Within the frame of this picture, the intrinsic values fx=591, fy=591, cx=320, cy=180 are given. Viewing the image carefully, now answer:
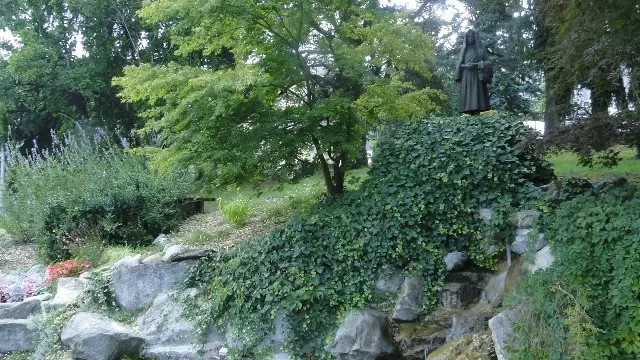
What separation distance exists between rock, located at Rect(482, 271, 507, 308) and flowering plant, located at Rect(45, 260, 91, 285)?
6.07m

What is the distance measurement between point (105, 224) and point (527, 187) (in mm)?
6578

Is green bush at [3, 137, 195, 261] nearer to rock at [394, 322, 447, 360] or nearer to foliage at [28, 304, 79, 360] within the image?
foliage at [28, 304, 79, 360]

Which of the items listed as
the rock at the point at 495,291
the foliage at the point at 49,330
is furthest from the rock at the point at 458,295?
the foliage at the point at 49,330

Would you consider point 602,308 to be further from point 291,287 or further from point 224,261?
point 224,261

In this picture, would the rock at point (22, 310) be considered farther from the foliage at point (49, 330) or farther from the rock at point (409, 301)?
the rock at point (409, 301)

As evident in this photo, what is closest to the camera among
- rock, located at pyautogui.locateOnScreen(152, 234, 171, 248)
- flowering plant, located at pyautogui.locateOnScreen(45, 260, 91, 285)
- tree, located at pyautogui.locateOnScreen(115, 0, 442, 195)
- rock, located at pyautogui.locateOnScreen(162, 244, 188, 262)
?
tree, located at pyautogui.locateOnScreen(115, 0, 442, 195)

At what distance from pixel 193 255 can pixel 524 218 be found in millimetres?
4006

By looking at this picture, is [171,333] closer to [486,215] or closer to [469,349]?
[469,349]

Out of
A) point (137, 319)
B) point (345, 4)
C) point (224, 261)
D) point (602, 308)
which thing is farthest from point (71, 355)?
point (602, 308)

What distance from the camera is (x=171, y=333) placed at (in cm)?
709

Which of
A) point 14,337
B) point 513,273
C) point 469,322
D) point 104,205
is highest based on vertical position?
point 104,205

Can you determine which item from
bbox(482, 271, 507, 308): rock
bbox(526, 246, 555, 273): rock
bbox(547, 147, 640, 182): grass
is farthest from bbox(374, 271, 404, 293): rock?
bbox(547, 147, 640, 182): grass

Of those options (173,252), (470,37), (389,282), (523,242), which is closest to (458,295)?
(389,282)

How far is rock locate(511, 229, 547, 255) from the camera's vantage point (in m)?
5.79
